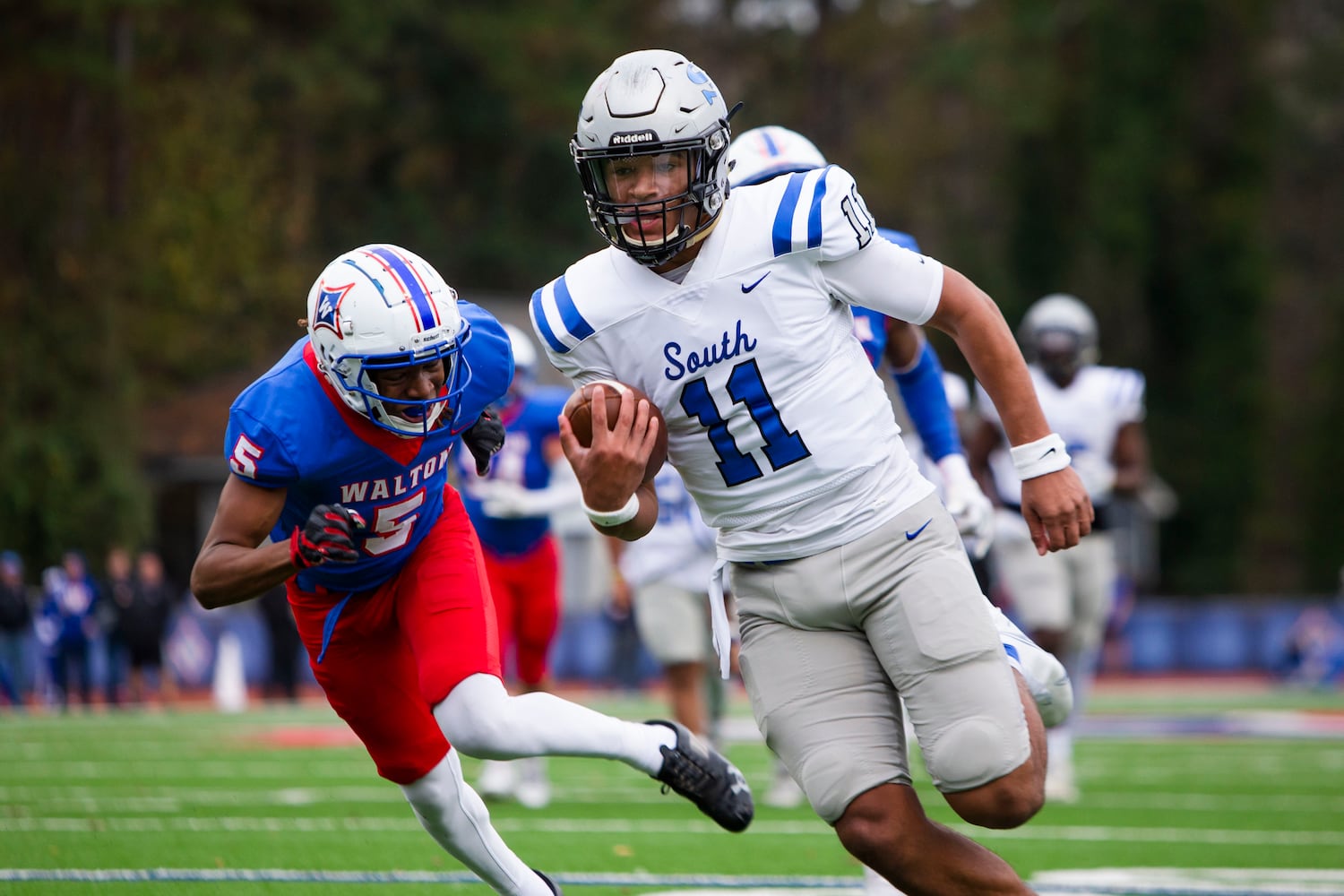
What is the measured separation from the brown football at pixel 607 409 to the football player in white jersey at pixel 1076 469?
4.50 m

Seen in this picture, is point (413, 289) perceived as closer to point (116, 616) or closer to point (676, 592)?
point (676, 592)

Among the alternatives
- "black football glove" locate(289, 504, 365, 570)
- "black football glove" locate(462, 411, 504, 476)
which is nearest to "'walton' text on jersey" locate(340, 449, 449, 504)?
"black football glove" locate(462, 411, 504, 476)

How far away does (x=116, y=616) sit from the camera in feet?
56.7

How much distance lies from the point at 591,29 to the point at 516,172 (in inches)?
132

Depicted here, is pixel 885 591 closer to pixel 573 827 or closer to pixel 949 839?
pixel 949 839

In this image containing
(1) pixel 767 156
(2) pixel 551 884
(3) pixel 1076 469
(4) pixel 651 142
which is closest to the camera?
(4) pixel 651 142

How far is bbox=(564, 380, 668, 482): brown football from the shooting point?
12.9ft

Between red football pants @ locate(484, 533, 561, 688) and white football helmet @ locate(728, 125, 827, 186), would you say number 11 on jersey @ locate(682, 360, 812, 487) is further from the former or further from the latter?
red football pants @ locate(484, 533, 561, 688)

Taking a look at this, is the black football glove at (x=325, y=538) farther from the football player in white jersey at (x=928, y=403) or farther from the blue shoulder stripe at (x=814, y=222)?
the football player in white jersey at (x=928, y=403)

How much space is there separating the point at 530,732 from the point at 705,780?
0.44 m

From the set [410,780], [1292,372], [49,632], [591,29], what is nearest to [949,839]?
[410,780]

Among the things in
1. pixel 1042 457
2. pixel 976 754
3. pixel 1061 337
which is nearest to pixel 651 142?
pixel 1042 457

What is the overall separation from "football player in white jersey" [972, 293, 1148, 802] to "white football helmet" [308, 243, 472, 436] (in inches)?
172

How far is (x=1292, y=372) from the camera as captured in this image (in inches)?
1308
